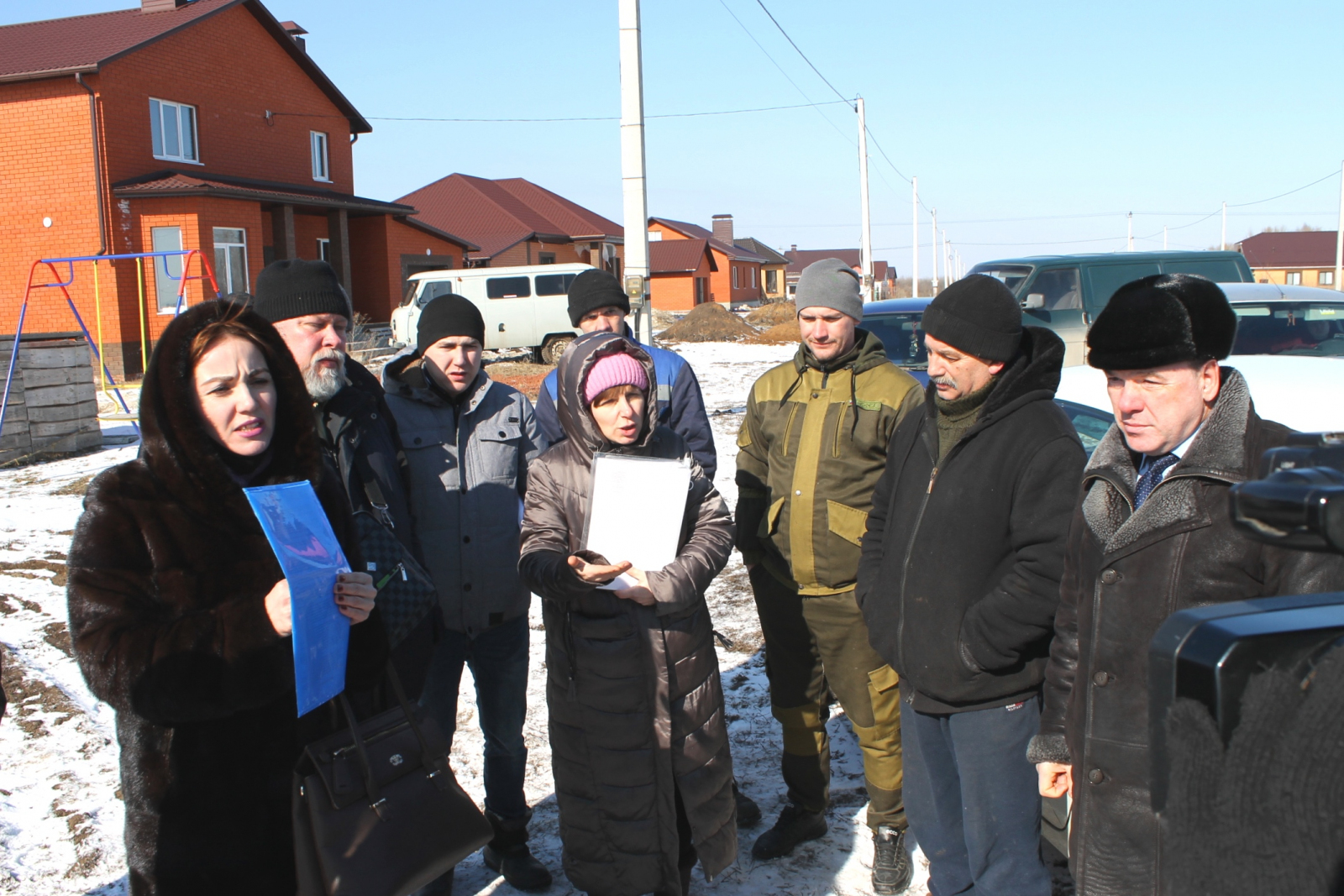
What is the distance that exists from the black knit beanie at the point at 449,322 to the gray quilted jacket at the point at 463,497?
12 cm

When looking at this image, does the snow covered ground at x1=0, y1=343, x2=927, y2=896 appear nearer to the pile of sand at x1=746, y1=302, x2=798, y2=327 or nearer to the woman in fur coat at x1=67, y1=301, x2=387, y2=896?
the woman in fur coat at x1=67, y1=301, x2=387, y2=896

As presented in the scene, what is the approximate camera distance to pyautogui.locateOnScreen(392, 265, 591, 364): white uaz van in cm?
2200

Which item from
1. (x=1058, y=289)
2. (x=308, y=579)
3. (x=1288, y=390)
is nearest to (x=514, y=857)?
(x=308, y=579)

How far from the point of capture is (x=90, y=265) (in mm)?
19328

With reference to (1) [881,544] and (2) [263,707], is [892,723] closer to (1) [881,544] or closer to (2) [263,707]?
(1) [881,544]

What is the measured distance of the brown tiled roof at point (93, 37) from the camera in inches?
752

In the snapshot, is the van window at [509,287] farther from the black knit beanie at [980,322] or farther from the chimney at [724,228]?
the chimney at [724,228]

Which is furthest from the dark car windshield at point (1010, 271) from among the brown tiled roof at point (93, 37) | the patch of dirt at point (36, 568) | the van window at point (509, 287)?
the brown tiled roof at point (93, 37)

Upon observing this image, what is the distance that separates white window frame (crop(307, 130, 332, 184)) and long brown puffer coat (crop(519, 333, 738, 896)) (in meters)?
26.8

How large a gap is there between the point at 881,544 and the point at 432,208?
40.6m

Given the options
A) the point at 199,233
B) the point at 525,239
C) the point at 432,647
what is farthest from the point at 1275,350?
the point at 525,239

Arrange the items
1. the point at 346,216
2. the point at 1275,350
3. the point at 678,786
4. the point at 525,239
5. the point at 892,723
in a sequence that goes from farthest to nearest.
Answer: the point at 525,239 → the point at 346,216 → the point at 1275,350 → the point at 892,723 → the point at 678,786

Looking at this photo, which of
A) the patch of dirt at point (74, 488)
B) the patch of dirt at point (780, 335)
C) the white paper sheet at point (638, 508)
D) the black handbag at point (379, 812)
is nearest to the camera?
the black handbag at point (379, 812)

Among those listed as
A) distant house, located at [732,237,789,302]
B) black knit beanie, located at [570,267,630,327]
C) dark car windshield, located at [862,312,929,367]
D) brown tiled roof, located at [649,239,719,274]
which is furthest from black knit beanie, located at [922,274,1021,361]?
distant house, located at [732,237,789,302]
